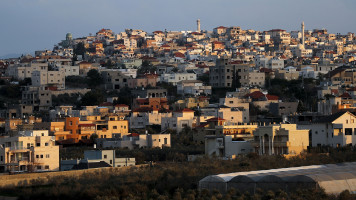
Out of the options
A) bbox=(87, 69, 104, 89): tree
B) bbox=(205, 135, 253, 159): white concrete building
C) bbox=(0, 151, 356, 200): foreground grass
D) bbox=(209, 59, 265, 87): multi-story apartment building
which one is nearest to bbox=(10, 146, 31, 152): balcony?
bbox=(0, 151, 356, 200): foreground grass

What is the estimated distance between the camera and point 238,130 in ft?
180

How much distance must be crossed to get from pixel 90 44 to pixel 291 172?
8126 cm

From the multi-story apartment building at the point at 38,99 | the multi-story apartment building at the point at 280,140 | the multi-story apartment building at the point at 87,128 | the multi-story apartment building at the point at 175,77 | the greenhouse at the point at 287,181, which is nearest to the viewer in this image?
the greenhouse at the point at 287,181

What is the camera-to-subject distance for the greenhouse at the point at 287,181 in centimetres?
3644

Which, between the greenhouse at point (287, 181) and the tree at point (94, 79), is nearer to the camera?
the greenhouse at point (287, 181)

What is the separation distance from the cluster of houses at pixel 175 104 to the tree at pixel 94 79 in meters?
0.62

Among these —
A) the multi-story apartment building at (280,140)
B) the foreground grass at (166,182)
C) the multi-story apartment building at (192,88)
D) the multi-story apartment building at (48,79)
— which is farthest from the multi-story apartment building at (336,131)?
the multi-story apartment building at (48,79)

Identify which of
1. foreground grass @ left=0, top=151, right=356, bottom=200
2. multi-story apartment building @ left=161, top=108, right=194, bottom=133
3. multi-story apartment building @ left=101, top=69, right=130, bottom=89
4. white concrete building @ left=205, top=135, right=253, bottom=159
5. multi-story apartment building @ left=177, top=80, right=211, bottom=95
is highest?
multi-story apartment building @ left=101, top=69, right=130, bottom=89

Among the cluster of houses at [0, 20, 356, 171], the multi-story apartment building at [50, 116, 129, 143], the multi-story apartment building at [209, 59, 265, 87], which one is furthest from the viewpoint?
the multi-story apartment building at [209, 59, 265, 87]

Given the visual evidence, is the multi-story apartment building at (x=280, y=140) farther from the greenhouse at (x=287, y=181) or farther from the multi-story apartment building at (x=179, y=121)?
the multi-story apartment building at (x=179, y=121)

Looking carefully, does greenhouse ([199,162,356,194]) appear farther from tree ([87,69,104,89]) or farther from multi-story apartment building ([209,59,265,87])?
tree ([87,69,104,89])

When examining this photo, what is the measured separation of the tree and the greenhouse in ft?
144

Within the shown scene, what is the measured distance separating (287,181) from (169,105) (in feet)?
122

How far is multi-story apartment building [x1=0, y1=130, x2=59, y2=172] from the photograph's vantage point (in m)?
46.7
